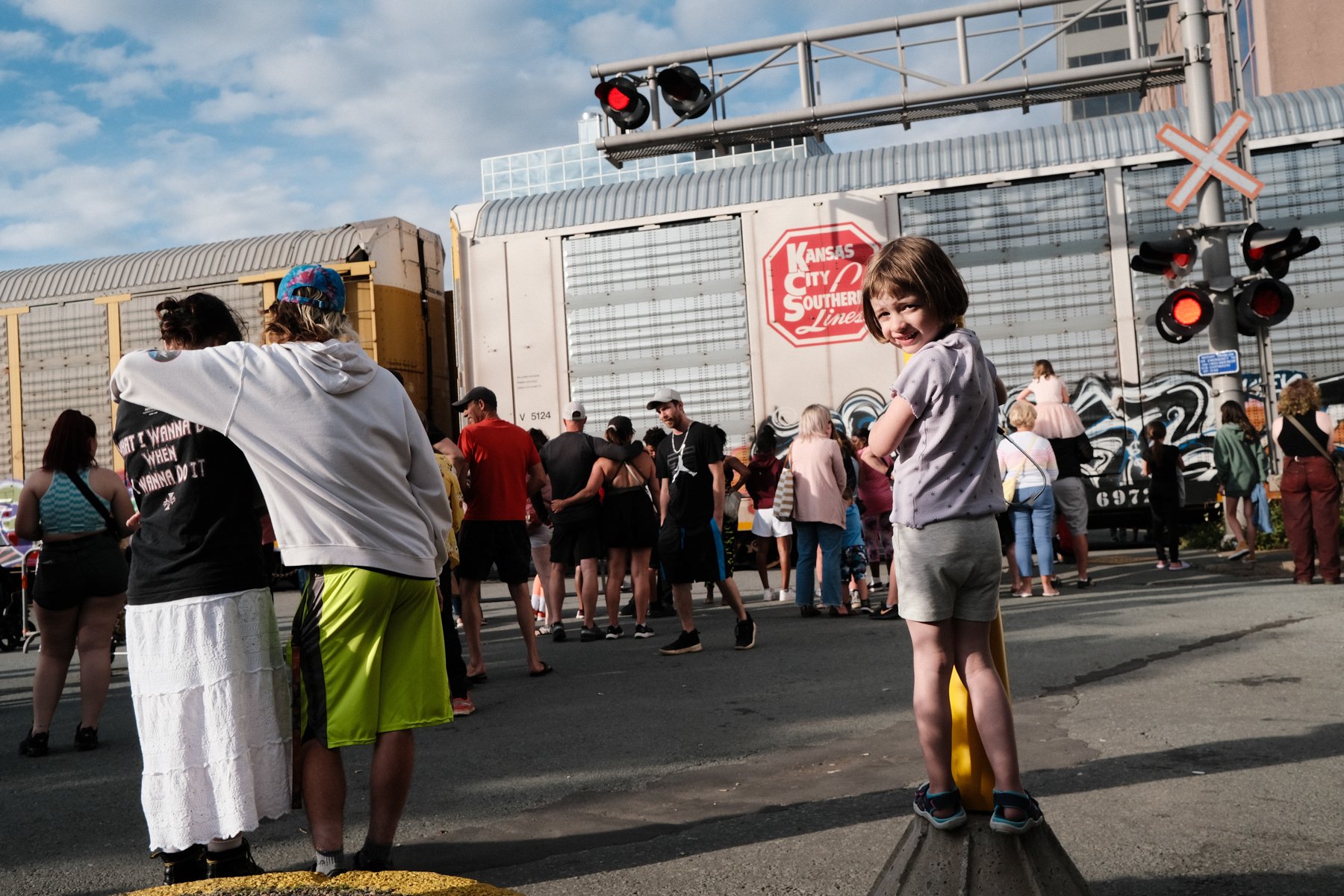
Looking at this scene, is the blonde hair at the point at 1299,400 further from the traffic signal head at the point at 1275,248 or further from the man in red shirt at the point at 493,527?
the man in red shirt at the point at 493,527

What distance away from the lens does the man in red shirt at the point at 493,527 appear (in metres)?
7.52

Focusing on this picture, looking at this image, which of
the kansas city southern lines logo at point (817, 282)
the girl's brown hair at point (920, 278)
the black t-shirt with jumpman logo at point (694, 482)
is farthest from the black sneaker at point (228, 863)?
the kansas city southern lines logo at point (817, 282)

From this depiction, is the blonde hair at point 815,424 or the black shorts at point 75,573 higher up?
the blonde hair at point 815,424

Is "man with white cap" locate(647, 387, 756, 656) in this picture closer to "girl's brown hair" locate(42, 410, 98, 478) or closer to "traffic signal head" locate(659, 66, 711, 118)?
"girl's brown hair" locate(42, 410, 98, 478)

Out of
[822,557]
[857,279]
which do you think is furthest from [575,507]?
[857,279]

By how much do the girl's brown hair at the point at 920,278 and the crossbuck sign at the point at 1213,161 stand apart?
27.8 ft

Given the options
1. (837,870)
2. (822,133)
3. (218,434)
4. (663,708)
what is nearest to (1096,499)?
(822,133)

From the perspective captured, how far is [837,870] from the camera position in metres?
3.51

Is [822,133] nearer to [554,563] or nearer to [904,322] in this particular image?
[554,563]

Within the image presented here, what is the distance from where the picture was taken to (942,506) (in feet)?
10.0

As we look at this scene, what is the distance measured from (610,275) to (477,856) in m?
10.5

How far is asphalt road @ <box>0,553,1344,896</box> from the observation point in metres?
3.59

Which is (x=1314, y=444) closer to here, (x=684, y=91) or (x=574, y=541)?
(x=574, y=541)

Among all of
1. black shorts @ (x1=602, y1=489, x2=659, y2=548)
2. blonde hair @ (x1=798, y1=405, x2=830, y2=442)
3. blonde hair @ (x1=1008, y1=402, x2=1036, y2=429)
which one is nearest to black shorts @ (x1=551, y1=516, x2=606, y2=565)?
black shorts @ (x1=602, y1=489, x2=659, y2=548)
